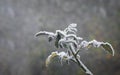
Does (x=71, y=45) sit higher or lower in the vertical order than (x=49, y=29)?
lower

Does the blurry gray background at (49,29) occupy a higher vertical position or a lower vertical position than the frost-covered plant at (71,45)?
higher

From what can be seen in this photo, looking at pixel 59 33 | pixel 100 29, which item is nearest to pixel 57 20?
pixel 100 29

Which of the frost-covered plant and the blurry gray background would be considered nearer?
the frost-covered plant

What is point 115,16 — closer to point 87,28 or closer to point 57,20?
point 87,28

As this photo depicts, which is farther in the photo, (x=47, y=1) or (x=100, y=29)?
(x=47, y=1)

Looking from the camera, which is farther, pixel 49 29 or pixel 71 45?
pixel 49 29

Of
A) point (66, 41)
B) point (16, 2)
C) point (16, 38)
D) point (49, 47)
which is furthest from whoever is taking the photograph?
point (16, 2)

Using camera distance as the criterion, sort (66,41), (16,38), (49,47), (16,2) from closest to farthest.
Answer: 1. (66,41)
2. (49,47)
3. (16,38)
4. (16,2)

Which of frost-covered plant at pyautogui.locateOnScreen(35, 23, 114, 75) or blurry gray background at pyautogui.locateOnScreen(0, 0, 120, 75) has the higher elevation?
blurry gray background at pyautogui.locateOnScreen(0, 0, 120, 75)
